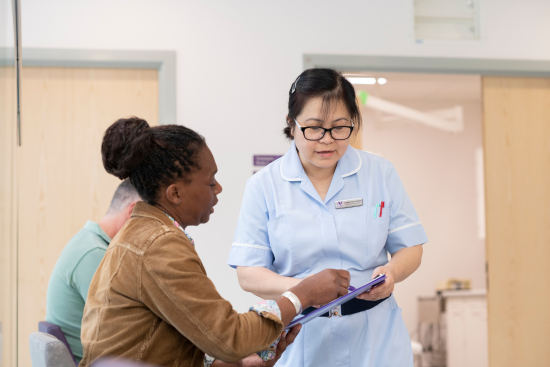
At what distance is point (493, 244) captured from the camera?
2.99 m

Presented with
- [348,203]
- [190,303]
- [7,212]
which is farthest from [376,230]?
[7,212]

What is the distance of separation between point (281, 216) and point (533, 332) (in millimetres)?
2281

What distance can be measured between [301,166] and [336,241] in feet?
0.86

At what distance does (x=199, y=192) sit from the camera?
1.11 meters

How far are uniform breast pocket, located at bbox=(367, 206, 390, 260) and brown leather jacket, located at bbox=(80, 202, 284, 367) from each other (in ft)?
1.58

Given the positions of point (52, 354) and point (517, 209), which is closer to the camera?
point (52, 354)

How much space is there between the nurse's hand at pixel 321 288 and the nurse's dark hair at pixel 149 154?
1.19 feet

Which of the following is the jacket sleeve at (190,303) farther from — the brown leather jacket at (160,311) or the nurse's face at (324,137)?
the nurse's face at (324,137)

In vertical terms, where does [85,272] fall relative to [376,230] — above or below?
below

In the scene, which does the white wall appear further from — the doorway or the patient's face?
the patient's face

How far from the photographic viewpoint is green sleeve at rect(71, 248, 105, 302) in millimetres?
1646

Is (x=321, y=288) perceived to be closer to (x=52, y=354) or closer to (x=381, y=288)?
(x=381, y=288)

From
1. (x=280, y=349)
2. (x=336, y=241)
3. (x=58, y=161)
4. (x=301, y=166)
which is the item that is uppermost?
(x=58, y=161)

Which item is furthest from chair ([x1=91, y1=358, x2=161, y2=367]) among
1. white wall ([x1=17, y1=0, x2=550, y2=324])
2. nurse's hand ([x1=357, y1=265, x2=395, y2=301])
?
white wall ([x1=17, y1=0, x2=550, y2=324])
